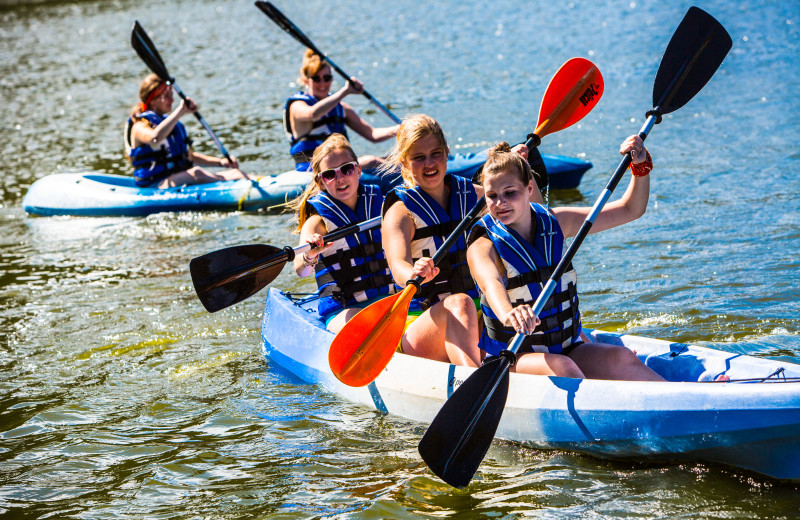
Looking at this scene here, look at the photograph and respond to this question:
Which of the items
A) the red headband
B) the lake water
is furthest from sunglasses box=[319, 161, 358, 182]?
the red headband

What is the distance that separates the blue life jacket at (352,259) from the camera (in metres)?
4.56

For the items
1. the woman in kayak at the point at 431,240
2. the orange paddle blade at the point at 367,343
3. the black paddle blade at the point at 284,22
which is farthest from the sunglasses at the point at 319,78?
the orange paddle blade at the point at 367,343

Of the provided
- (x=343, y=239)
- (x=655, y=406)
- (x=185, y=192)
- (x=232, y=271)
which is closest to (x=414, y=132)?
(x=343, y=239)

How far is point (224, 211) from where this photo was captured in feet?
26.9

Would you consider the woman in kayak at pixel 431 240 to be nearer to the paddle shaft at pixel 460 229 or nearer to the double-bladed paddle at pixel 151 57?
the paddle shaft at pixel 460 229

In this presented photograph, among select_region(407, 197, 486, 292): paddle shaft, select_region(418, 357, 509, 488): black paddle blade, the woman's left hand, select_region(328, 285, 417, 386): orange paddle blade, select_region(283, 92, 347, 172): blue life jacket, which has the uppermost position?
select_region(283, 92, 347, 172): blue life jacket

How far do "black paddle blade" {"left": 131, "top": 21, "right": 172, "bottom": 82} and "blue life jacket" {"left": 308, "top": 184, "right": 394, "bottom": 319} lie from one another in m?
4.03

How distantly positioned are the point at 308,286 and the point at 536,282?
2842mm

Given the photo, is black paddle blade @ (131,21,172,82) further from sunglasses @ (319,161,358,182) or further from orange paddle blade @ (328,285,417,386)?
orange paddle blade @ (328,285,417,386)

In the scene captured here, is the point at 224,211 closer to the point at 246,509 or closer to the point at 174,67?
the point at 246,509

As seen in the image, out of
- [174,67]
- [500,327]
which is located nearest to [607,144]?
[500,327]

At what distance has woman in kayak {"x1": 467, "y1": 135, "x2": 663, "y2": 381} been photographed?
349 centimetres

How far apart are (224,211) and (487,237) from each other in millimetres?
4944

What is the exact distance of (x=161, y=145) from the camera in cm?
823
